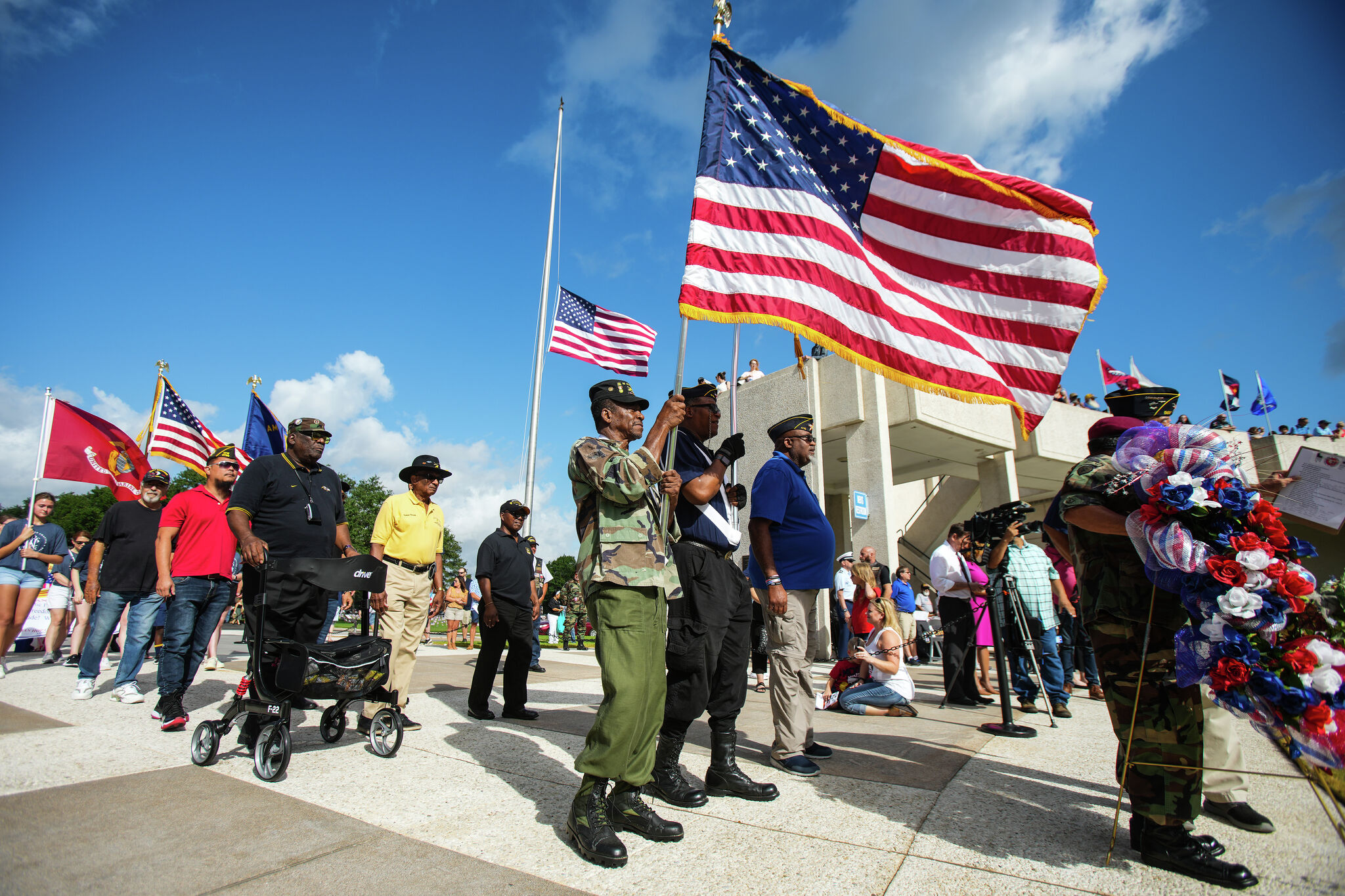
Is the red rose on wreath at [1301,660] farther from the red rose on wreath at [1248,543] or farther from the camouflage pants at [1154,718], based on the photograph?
the camouflage pants at [1154,718]

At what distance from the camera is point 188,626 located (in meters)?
4.65

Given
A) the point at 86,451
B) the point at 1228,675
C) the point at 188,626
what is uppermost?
the point at 86,451

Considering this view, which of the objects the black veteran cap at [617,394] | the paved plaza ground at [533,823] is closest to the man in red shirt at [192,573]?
the paved plaza ground at [533,823]

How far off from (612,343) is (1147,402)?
9.41 metres

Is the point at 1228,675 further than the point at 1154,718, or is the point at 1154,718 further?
the point at 1154,718

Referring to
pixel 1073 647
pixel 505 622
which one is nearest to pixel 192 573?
pixel 505 622

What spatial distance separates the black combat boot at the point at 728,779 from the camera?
121 inches

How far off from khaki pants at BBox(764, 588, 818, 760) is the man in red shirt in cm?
378

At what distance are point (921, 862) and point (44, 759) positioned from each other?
4.29 meters

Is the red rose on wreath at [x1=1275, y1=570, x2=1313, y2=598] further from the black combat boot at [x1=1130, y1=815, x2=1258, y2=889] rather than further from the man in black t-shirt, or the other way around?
the man in black t-shirt

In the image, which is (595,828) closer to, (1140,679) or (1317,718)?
(1140,679)

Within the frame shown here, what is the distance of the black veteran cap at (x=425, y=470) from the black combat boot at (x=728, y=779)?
10.2ft

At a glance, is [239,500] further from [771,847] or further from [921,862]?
[921,862]

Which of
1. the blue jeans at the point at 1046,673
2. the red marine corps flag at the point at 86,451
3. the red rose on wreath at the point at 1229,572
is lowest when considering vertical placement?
the blue jeans at the point at 1046,673
